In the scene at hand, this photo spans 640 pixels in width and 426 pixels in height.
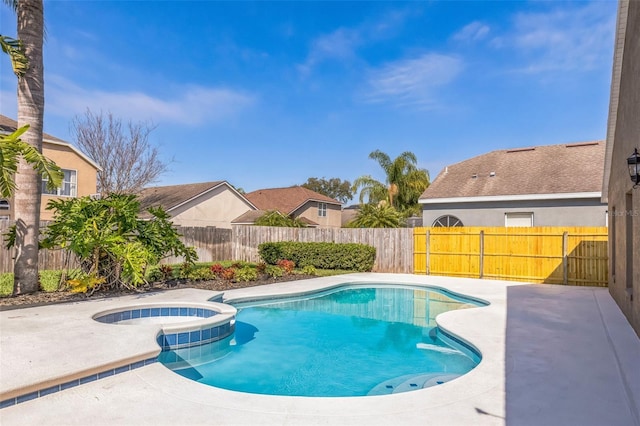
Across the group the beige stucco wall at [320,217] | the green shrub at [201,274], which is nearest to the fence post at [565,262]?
the green shrub at [201,274]

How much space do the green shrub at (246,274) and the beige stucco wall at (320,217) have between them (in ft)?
62.5

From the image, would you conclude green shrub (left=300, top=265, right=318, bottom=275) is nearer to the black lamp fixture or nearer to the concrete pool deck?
the concrete pool deck

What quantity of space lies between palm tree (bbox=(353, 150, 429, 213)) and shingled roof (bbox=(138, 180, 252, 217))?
11725 mm

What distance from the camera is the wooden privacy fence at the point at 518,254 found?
45.3ft

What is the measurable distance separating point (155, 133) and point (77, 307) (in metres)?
26.3

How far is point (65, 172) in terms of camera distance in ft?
69.1

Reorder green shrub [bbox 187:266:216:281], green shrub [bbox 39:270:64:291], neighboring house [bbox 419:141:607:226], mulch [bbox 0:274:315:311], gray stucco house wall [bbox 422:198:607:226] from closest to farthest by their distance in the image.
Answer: mulch [bbox 0:274:315:311] < green shrub [bbox 39:270:64:291] < green shrub [bbox 187:266:216:281] < gray stucco house wall [bbox 422:198:607:226] < neighboring house [bbox 419:141:607:226]

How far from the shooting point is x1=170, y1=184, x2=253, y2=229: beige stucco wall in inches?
1086

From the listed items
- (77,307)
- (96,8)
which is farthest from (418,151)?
(77,307)

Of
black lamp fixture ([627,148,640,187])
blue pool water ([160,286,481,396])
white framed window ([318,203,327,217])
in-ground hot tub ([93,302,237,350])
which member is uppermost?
white framed window ([318,203,327,217])

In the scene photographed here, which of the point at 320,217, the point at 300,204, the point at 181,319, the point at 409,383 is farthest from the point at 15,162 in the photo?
the point at 320,217

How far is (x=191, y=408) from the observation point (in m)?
3.89

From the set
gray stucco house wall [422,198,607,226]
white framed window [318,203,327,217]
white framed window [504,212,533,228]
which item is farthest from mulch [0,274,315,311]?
white framed window [318,203,327,217]

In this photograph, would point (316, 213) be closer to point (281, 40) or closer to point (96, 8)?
point (281, 40)
